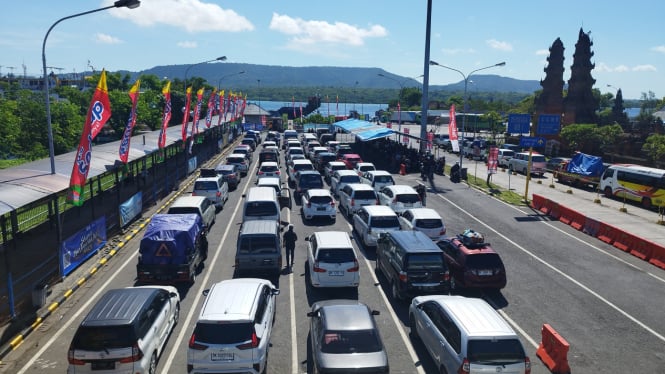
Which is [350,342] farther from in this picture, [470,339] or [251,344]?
[470,339]

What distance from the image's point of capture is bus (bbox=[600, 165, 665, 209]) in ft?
98.2

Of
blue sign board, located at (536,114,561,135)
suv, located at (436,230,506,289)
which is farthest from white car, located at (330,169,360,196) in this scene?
suv, located at (436,230,506,289)

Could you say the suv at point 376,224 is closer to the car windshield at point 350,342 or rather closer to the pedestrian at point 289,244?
the pedestrian at point 289,244

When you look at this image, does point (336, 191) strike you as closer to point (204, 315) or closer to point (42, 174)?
point (42, 174)

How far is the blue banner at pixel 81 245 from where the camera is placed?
659 inches

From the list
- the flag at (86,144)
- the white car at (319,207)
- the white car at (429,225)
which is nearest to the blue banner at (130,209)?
the flag at (86,144)

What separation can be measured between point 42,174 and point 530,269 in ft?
63.7

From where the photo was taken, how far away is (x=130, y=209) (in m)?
23.9

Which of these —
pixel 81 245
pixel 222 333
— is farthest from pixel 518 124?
pixel 222 333

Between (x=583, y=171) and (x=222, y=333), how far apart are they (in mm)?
35920

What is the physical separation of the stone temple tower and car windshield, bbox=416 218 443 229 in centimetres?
6217

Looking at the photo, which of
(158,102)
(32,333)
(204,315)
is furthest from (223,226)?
(158,102)

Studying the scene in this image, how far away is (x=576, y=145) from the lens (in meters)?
57.7

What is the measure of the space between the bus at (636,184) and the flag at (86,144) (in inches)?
1219
